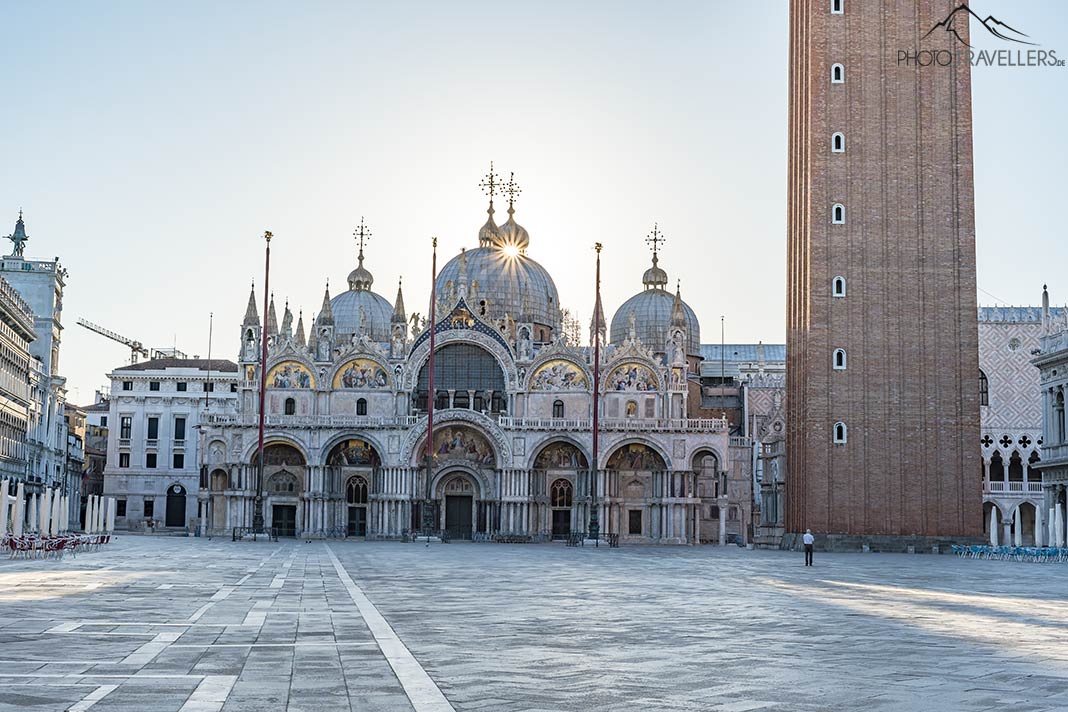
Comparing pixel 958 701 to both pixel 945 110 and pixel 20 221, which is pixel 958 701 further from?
pixel 20 221

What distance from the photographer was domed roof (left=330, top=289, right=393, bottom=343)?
82.5m

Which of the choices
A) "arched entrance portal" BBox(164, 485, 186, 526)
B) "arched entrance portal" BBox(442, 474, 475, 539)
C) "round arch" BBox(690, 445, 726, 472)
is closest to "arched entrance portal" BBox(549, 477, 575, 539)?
"arched entrance portal" BBox(442, 474, 475, 539)

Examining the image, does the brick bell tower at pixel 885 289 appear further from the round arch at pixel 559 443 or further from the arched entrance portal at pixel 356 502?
the arched entrance portal at pixel 356 502

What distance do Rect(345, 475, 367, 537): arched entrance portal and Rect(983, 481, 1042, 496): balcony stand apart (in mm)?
33085

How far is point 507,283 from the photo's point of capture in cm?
7756

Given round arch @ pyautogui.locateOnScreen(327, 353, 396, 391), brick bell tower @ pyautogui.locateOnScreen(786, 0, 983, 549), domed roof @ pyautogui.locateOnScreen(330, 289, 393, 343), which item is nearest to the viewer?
brick bell tower @ pyautogui.locateOnScreen(786, 0, 983, 549)

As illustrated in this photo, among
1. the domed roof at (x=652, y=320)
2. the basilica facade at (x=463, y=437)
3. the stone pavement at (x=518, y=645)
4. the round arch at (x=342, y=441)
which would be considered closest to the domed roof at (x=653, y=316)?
the domed roof at (x=652, y=320)

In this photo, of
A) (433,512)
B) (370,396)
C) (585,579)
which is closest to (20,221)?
(370,396)

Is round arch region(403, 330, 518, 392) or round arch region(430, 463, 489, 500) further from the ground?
round arch region(403, 330, 518, 392)

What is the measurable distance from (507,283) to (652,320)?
37.5 ft

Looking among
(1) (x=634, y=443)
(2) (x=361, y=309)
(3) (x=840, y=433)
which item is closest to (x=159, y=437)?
(2) (x=361, y=309)

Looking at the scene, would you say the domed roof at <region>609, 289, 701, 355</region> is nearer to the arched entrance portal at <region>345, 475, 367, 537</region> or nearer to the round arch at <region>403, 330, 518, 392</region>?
the round arch at <region>403, 330, 518, 392</region>

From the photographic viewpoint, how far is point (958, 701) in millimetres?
9641

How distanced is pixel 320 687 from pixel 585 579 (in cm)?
1771
